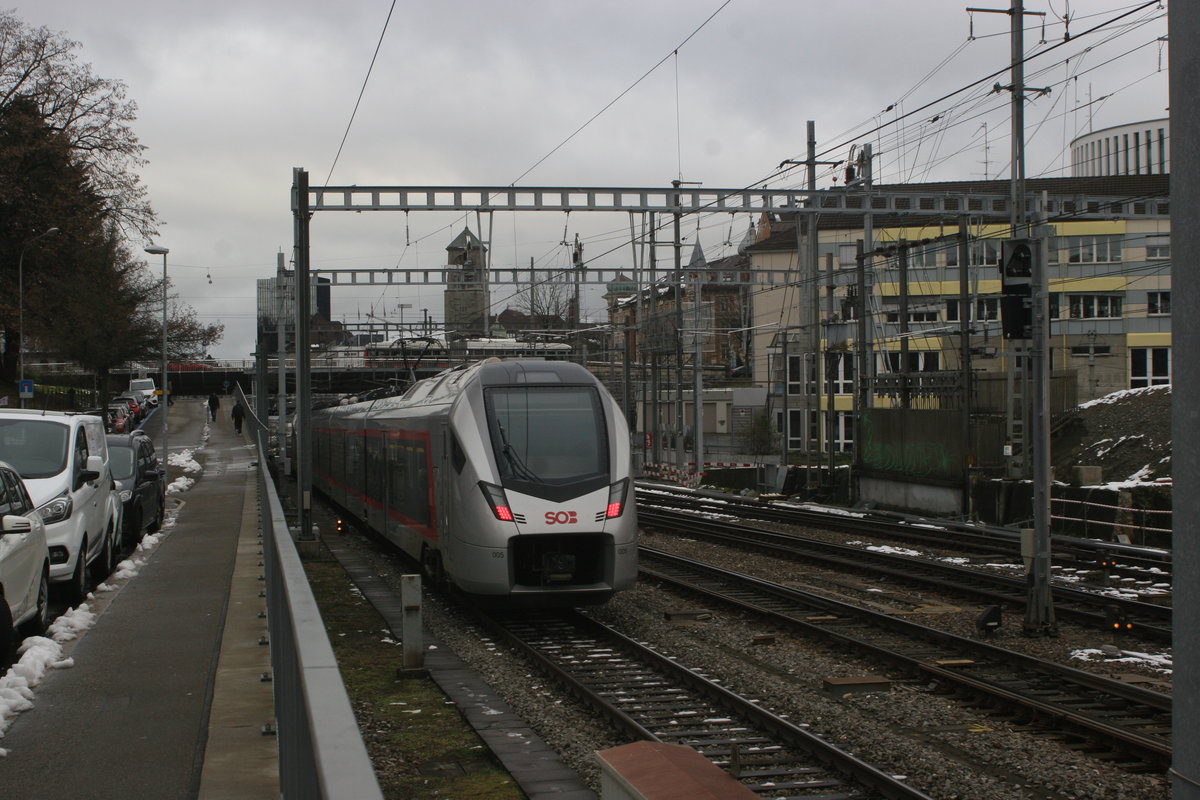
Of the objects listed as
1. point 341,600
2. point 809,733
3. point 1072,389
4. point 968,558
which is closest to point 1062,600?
point 968,558

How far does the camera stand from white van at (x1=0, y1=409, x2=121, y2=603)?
1146 centimetres

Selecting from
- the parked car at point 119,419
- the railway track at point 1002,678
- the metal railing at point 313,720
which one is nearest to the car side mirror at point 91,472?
the railway track at point 1002,678

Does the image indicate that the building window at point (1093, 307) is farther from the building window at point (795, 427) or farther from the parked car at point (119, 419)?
the parked car at point (119, 419)

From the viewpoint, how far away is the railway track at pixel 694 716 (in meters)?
6.89

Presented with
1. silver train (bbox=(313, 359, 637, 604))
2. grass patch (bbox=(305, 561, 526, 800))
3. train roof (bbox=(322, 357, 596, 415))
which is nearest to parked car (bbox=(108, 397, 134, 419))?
train roof (bbox=(322, 357, 596, 415))

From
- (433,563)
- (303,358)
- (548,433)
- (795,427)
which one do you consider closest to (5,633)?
(548,433)

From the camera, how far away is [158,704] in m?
7.46

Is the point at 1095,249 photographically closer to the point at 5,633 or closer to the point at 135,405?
the point at 135,405

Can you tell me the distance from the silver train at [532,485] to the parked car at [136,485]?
6287mm

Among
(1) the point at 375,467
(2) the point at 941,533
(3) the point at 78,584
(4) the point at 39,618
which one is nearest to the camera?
(4) the point at 39,618

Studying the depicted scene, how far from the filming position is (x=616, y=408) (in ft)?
41.2

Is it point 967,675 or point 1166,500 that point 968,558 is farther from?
point 967,675

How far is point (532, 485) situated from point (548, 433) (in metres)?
0.68

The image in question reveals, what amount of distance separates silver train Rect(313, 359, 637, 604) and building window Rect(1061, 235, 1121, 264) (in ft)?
141
